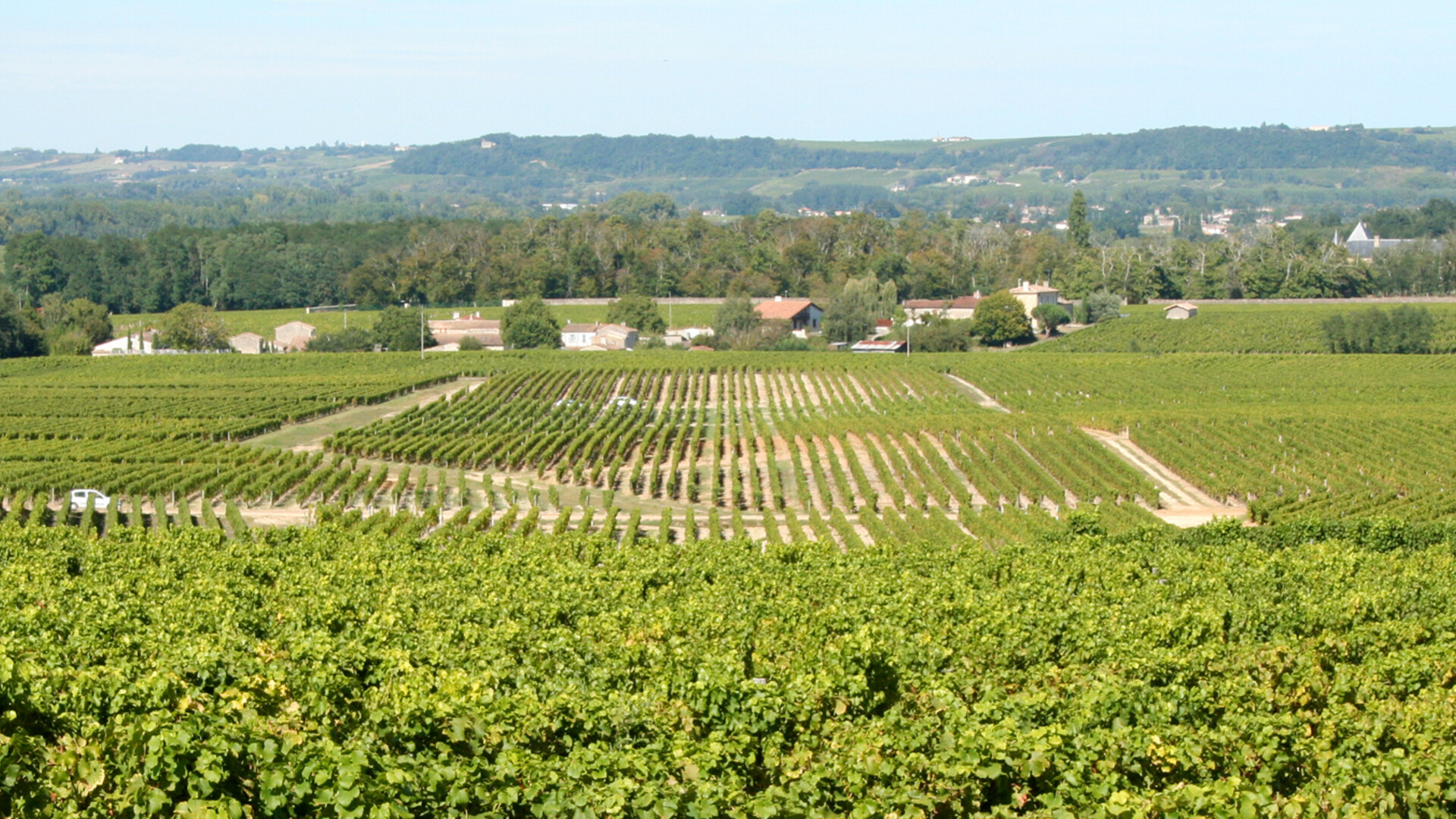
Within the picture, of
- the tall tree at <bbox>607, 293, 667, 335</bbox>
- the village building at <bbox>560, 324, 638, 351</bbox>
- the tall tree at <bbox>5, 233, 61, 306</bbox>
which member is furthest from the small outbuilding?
the tall tree at <bbox>5, 233, 61, 306</bbox>

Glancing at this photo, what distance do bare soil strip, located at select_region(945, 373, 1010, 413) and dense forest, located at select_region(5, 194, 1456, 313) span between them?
1645 inches

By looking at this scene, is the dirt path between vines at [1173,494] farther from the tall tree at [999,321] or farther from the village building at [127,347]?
the village building at [127,347]

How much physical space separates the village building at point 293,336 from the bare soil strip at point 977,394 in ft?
154

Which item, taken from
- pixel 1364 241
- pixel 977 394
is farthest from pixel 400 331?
pixel 1364 241

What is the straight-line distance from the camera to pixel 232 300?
118 m

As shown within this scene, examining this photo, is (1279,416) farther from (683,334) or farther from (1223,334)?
(683,334)

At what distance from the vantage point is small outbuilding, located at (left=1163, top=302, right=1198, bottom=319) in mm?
103938

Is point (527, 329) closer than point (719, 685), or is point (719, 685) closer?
point (719, 685)

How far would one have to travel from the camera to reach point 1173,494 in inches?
1658

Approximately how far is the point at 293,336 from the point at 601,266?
37.0 meters

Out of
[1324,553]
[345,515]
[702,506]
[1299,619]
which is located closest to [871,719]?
[1299,619]

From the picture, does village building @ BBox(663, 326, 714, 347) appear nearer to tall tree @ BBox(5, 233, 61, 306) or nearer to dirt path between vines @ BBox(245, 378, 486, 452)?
dirt path between vines @ BBox(245, 378, 486, 452)

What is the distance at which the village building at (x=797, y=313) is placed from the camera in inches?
4067

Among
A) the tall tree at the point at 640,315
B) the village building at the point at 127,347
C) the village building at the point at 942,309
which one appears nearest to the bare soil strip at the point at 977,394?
the village building at the point at 942,309
